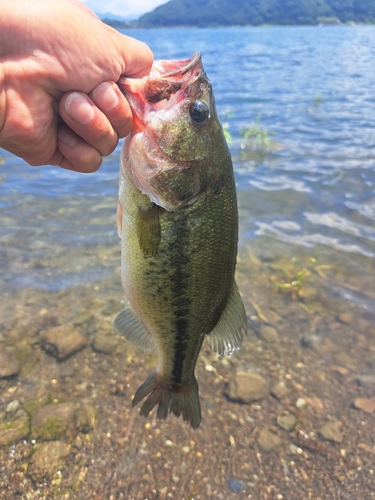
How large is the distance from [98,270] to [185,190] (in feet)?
14.4

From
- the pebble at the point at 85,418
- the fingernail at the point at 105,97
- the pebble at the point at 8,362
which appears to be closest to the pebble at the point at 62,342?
the pebble at the point at 8,362

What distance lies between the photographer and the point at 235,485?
3.51m

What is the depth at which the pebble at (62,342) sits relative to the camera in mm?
4613

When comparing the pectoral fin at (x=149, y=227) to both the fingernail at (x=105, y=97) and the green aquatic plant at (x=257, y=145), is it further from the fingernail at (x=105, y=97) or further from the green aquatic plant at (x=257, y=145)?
the green aquatic plant at (x=257, y=145)

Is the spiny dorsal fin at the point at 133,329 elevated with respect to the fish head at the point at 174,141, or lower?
lower

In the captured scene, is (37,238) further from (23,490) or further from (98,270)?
(23,490)

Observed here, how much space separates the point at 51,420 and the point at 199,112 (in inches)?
126

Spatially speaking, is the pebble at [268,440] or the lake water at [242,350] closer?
the lake water at [242,350]

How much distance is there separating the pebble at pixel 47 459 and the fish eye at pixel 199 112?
10.2 feet

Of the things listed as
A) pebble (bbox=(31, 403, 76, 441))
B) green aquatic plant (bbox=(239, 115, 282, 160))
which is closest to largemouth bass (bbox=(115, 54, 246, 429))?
pebble (bbox=(31, 403, 76, 441))

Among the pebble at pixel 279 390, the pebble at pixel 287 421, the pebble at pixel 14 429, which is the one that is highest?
the pebble at pixel 14 429

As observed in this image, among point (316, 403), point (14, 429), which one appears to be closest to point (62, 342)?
point (14, 429)

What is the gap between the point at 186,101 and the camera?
2.11m

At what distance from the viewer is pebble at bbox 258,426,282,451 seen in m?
3.84
